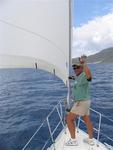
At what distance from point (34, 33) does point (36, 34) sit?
0.05 m

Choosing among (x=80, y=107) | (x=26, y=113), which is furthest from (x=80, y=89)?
(x=26, y=113)

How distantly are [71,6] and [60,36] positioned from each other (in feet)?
2.21

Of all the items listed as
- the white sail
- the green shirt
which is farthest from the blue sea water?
the green shirt

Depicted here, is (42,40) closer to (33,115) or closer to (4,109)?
(33,115)

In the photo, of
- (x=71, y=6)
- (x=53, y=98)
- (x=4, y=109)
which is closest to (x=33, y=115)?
(x=4, y=109)

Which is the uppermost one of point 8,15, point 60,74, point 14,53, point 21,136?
point 8,15

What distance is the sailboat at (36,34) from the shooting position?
23.8 ft

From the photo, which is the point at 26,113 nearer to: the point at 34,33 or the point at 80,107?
the point at 34,33

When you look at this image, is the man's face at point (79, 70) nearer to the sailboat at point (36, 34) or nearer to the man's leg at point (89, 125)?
the sailboat at point (36, 34)

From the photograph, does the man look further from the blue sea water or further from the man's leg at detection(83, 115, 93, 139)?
the blue sea water

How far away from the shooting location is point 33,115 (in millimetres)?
14070

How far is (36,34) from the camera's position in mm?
7289

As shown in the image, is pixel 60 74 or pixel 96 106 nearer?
pixel 60 74

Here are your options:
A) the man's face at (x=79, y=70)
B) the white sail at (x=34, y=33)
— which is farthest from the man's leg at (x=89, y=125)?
the white sail at (x=34, y=33)
